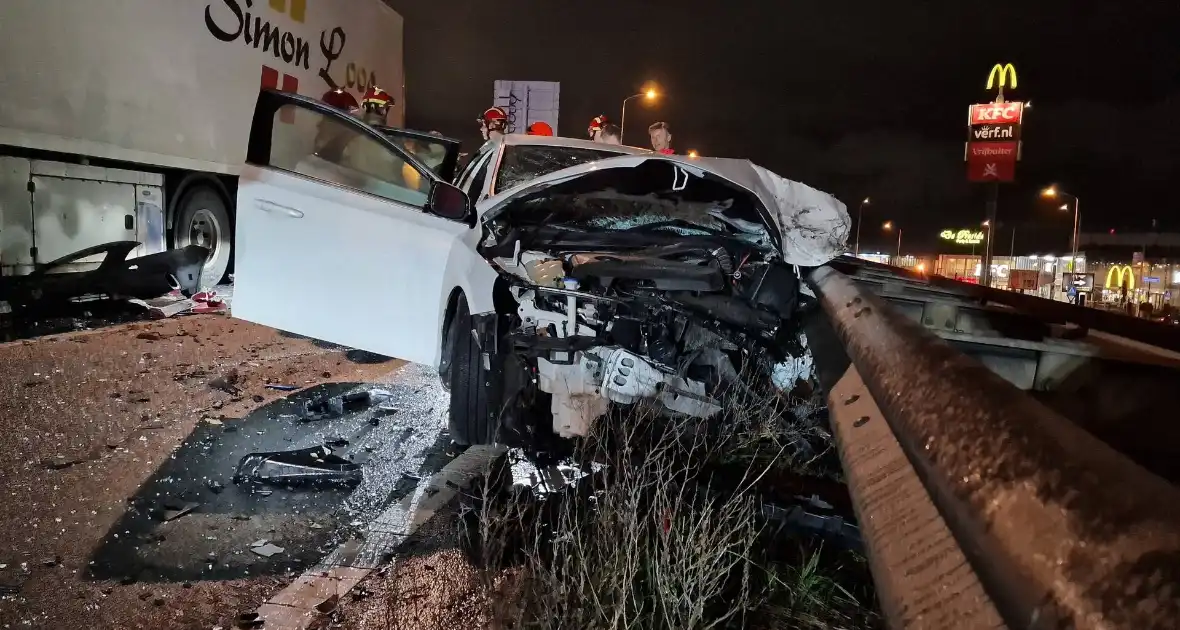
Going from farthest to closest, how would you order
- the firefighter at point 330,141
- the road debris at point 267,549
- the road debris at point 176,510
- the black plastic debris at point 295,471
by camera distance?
the firefighter at point 330,141 → the black plastic debris at point 295,471 → the road debris at point 176,510 → the road debris at point 267,549

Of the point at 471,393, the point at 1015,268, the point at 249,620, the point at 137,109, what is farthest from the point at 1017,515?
the point at 1015,268

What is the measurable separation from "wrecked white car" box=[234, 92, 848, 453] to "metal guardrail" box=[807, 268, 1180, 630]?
2278 mm

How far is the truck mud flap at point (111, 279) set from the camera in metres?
6.92

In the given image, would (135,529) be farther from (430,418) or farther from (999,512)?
(999,512)

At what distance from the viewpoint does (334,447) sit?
4016 millimetres

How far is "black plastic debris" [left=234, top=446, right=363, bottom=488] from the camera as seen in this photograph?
3.49 meters

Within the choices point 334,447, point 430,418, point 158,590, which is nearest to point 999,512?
point 158,590

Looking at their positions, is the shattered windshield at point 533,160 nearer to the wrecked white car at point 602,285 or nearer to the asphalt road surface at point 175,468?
the wrecked white car at point 602,285

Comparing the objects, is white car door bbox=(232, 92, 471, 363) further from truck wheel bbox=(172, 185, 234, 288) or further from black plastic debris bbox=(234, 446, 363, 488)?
truck wheel bbox=(172, 185, 234, 288)

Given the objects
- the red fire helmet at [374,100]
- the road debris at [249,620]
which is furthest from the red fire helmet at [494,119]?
the road debris at [249,620]

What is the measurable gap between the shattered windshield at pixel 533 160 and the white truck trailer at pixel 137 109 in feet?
14.9

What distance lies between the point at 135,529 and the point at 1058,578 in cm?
331

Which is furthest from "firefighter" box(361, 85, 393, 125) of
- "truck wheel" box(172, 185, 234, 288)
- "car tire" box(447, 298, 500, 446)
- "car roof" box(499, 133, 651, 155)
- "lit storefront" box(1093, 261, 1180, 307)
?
"lit storefront" box(1093, 261, 1180, 307)

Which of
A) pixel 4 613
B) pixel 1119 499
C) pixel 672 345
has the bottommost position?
pixel 4 613
